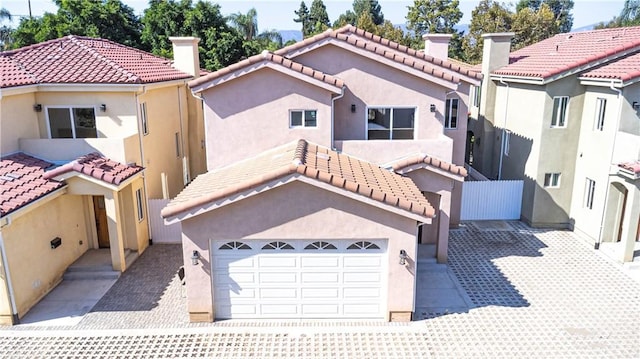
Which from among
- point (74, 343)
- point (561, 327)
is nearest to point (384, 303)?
point (561, 327)

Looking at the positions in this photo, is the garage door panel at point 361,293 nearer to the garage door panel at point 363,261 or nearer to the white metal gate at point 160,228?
the garage door panel at point 363,261

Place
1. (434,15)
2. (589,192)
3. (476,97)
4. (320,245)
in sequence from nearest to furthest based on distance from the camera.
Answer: (320,245)
(589,192)
(476,97)
(434,15)

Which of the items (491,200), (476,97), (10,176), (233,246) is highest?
(476,97)

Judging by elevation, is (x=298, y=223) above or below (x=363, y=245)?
above

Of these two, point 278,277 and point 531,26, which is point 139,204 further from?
point 531,26

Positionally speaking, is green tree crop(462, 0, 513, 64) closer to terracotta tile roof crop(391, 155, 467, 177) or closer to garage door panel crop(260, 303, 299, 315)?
terracotta tile roof crop(391, 155, 467, 177)

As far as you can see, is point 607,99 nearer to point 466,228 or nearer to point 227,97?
point 466,228

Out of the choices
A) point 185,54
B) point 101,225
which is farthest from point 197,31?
point 101,225
